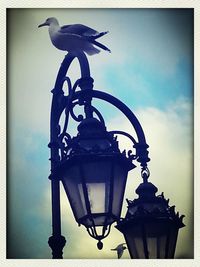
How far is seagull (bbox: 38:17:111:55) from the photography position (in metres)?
2.50

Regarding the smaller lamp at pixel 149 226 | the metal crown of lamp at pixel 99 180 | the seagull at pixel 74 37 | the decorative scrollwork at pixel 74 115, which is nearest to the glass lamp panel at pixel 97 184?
the metal crown of lamp at pixel 99 180

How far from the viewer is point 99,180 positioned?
2066mm

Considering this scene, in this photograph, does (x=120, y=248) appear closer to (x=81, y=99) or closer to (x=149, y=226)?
(x=149, y=226)

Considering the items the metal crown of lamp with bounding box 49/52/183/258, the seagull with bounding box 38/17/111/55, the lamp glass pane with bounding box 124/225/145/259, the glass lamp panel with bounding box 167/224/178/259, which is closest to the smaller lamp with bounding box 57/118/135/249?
the metal crown of lamp with bounding box 49/52/183/258

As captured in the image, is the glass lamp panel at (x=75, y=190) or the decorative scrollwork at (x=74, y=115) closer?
the glass lamp panel at (x=75, y=190)

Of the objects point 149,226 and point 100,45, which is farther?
point 100,45

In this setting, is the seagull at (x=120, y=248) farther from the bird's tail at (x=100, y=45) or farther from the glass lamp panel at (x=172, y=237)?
the bird's tail at (x=100, y=45)

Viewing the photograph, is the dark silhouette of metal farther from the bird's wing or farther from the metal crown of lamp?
the bird's wing

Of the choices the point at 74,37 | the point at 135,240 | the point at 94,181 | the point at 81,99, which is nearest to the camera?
the point at 94,181

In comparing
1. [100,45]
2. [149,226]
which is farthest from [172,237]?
[100,45]

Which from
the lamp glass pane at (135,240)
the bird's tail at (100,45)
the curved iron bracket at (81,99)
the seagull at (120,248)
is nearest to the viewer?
the lamp glass pane at (135,240)

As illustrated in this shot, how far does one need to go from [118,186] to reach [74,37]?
80 centimetres

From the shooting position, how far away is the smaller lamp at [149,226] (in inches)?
84.3
